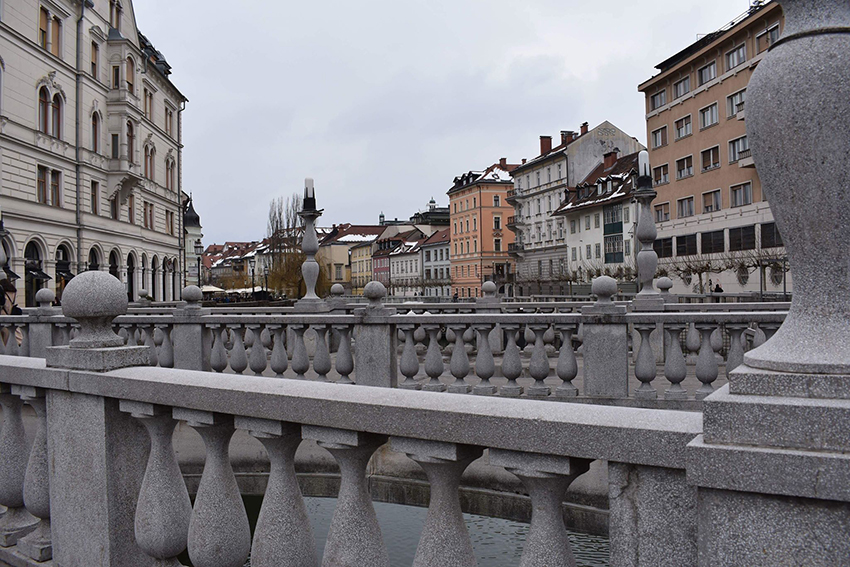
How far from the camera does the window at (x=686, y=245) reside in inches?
1698

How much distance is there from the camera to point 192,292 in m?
9.34

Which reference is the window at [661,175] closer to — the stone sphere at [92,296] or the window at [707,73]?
the window at [707,73]

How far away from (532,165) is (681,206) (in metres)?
29.5

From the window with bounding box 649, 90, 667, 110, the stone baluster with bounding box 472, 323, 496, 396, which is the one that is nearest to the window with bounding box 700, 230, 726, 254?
the window with bounding box 649, 90, 667, 110

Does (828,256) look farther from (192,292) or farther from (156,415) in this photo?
(192,292)

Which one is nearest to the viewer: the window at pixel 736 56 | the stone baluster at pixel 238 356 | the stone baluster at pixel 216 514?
the stone baluster at pixel 216 514

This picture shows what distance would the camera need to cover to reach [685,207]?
44531 mm

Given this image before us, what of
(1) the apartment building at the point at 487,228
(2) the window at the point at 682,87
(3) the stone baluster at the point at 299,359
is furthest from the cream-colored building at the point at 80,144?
(1) the apartment building at the point at 487,228

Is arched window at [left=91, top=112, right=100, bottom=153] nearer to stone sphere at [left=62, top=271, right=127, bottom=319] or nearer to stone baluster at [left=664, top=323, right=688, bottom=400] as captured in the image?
stone baluster at [left=664, top=323, right=688, bottom=400]

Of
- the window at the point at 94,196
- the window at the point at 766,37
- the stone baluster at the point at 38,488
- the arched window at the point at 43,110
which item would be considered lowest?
the stone baluster at the point at 38,488

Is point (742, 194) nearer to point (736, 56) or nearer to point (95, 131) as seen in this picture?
point (736, 56)

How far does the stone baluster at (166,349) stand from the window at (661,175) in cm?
4366

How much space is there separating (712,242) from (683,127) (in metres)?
9.08

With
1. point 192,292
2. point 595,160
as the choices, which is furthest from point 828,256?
point 595,160
